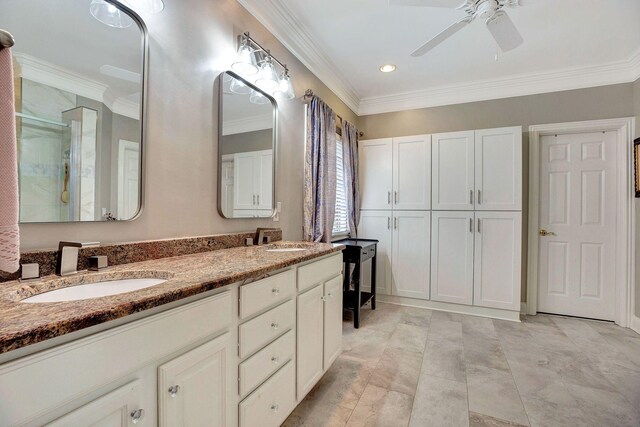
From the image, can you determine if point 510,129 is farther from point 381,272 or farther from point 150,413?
point 150,413

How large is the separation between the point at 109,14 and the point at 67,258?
1.00m

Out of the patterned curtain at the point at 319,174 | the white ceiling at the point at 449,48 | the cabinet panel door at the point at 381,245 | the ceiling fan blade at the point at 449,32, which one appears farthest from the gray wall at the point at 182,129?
the cabinet panel door at the point at 381,245

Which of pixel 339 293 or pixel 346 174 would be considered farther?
pixel 346 174

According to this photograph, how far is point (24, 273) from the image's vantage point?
3.01ft

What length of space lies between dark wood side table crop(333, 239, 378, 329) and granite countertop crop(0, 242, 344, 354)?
1563mm

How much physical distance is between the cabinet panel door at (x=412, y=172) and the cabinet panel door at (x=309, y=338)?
84.8 inches

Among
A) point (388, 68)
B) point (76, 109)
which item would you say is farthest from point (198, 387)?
point (388, 68)

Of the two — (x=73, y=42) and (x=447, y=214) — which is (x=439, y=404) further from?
(x=73, y=42)

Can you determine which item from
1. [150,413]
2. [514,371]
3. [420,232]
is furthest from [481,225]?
[150,413]

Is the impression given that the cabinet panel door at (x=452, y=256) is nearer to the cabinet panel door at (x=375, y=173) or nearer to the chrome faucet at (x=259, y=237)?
the cabinet panel door at (x=375, y=173)

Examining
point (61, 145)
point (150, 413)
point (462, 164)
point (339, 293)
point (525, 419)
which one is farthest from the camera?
point (462, 164)

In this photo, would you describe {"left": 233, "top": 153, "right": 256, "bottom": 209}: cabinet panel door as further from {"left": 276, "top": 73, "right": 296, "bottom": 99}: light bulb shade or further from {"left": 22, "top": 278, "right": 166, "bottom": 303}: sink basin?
{"left": 22, "top": 278, "right": 166, "bottom": 303}: sink basin

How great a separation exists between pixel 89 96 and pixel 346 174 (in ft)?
8.59

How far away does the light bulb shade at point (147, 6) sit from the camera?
1.27 meters
